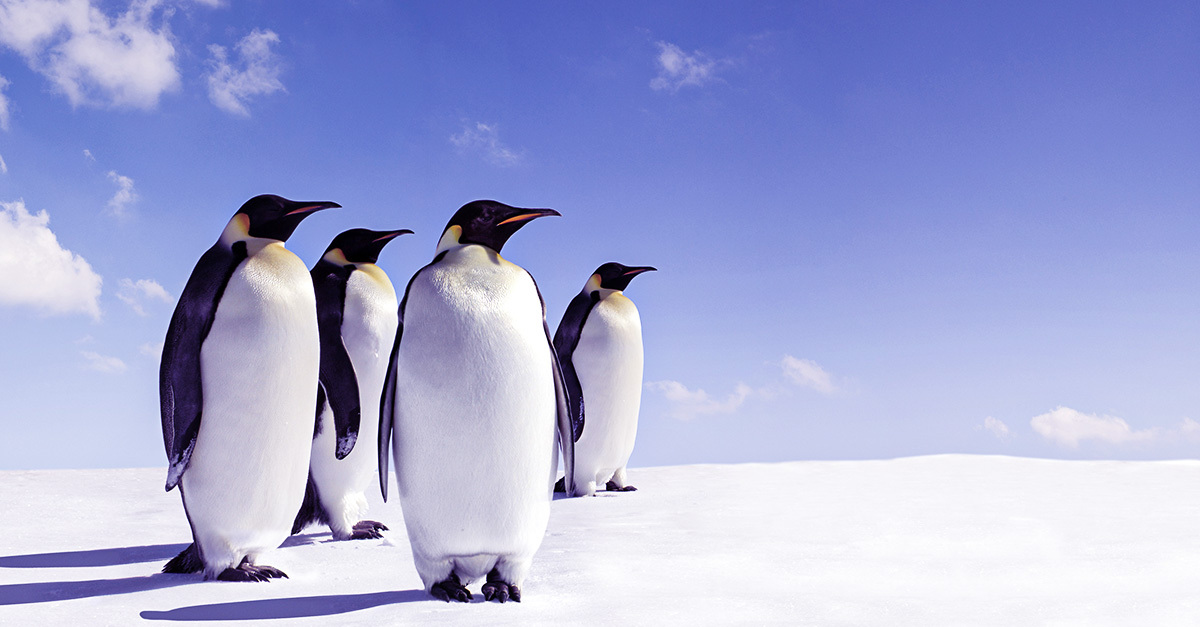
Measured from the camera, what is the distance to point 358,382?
4766 millimetres

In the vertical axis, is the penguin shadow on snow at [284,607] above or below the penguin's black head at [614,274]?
below

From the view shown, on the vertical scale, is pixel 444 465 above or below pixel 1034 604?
above

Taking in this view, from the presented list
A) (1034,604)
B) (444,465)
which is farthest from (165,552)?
(1034,604)

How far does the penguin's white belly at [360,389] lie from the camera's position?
4.86m

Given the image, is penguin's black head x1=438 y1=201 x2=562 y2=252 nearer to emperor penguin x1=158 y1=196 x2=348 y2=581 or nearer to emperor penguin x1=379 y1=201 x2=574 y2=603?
emperor penguin x1=379 y1=201 x2=574 y2=603

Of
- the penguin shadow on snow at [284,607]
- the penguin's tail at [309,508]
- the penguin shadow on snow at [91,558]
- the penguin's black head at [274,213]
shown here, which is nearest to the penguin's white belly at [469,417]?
the penguin shadow on snow at [284,607]

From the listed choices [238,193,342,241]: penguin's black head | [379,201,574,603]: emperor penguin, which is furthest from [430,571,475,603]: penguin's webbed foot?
[238,193,342,241]: penguin's black head

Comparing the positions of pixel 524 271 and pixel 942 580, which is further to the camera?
pixel 942 580

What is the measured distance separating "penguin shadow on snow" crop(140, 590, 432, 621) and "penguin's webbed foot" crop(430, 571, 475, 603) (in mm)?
45

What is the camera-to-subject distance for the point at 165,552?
4.66 metres

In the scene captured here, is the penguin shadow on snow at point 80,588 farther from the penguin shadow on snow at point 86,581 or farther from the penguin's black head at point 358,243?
the penguin's black head at point 358,243

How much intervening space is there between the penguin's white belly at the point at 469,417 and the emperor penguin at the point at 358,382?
1.75 metres

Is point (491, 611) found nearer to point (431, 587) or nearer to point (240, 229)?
point (431, 587)

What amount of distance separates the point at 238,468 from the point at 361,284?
5.25 ft
